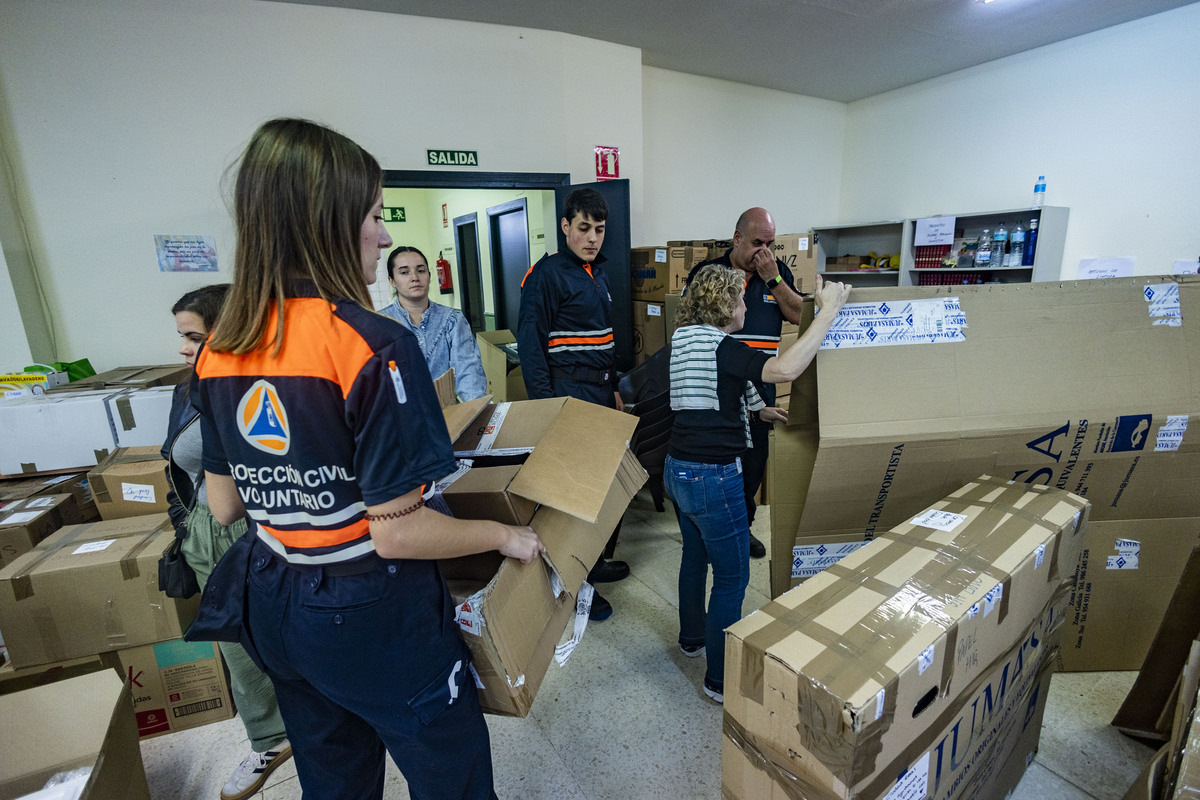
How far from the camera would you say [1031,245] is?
406 centimetres

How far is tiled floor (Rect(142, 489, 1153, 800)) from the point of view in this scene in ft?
4.68

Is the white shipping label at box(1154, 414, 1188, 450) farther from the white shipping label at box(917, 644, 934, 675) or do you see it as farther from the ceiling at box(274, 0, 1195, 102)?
the ceiling at box(274, 0, 1195, 102)

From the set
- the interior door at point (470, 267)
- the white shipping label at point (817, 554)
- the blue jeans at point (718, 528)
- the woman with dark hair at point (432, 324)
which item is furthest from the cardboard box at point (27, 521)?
the interior door at point (470, 267)

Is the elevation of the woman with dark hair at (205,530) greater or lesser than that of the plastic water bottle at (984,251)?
lesser

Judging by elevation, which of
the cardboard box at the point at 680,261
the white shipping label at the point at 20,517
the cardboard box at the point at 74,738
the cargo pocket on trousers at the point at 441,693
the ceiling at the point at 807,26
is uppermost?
the ceiling at the point at 807,26

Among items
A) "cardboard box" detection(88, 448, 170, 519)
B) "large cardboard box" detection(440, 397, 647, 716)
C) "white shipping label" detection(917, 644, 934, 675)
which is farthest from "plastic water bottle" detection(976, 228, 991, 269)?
"cardboard box" detection(88, 448, 170, 519)

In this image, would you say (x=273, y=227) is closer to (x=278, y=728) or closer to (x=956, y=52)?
(x=278, y=728)

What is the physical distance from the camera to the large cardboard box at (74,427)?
2068mm

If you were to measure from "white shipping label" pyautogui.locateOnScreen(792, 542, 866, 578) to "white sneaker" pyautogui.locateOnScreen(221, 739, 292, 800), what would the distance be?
153 centimetres

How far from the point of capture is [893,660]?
743mm

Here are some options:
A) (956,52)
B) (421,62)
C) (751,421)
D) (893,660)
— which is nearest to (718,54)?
(956,52)

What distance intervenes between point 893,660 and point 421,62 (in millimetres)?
3754

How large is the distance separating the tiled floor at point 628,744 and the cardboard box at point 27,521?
0.79m

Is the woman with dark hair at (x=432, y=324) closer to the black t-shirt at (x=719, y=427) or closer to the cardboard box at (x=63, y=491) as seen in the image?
the black t-shirt at (x=719, y=427)
